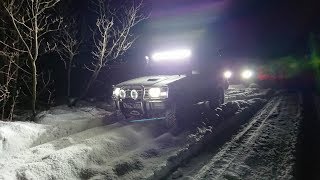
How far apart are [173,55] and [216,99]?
267 cm

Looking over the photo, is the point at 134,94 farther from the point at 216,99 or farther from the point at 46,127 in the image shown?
the point at 216,99

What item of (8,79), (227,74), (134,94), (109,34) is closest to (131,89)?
(134,94)

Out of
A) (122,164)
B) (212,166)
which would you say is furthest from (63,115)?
(212,166)

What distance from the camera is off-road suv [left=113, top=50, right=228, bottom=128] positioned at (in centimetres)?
778

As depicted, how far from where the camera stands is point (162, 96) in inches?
304

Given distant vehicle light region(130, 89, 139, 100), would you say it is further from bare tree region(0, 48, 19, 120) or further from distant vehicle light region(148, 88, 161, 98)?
bare tree region(0, 48, 19, 120)

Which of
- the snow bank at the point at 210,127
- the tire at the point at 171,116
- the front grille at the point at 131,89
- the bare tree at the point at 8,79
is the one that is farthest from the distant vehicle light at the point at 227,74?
the bare tree at the point at 8,79

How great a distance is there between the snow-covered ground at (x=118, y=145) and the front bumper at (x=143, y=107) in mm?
427

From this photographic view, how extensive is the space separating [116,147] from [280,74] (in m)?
16.6

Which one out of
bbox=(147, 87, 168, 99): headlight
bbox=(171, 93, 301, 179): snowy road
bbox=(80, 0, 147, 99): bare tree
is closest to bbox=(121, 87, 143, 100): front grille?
bbox=(147, 87, 168, 99): headlight

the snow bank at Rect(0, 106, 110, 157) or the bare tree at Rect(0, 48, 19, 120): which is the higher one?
the bare tree at Rect(0, 48, 19, 120)

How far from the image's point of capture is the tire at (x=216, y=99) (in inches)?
422

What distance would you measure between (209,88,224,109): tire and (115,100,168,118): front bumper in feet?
10.3

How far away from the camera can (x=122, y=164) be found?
18.8 feet
